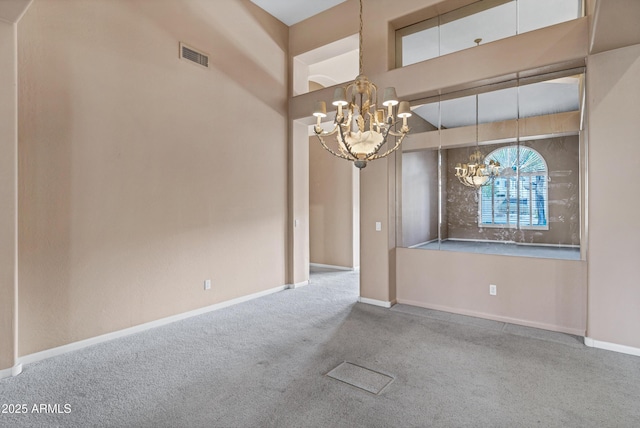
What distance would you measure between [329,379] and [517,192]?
10.3 ft

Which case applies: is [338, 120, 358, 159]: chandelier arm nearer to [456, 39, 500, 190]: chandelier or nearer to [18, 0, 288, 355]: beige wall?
[456, 39, 500, 190]: chandelier

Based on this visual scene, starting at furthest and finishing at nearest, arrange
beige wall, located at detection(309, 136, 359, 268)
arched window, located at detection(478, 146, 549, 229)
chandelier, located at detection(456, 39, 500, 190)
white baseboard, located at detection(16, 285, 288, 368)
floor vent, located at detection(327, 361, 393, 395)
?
beige wall, located at detection(309, 136, 359, 268) → chandelier, located at detection(456, 39, 500, 190) → arched window, located at detection(478, 146, 549, 229) → white baseboard, located at detection(16, 285, 288, 368) → floor vent, located at detection(327, 361, 393, 395)

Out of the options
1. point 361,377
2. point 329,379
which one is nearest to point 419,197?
point 361,377

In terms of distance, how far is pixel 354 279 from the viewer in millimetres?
6465

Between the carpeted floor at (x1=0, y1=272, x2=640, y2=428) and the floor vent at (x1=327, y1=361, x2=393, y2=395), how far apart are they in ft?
0.20

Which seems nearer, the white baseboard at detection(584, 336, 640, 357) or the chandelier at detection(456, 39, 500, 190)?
the white baseboard at detection(584, 336, 640, 357)

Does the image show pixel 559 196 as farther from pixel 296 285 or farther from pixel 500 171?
pixel 296 285

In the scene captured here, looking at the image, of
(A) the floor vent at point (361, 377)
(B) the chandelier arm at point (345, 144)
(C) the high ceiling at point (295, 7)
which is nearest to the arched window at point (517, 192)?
(B) the chandelier arm at point (345, 144)

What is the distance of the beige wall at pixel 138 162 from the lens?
3.07m

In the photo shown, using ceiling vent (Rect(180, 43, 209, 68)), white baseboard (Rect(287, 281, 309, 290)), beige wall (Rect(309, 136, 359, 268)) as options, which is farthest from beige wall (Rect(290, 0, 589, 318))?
beige wall (Rect(309, 136, 359, 268))

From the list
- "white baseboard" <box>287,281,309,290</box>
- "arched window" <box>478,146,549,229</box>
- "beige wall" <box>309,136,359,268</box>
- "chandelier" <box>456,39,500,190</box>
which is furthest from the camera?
"beige wall" <box>309,136,359,268</box>

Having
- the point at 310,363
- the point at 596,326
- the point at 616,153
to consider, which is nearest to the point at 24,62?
the point at 310,363

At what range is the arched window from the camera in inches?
151

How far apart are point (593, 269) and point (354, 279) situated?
387cm
